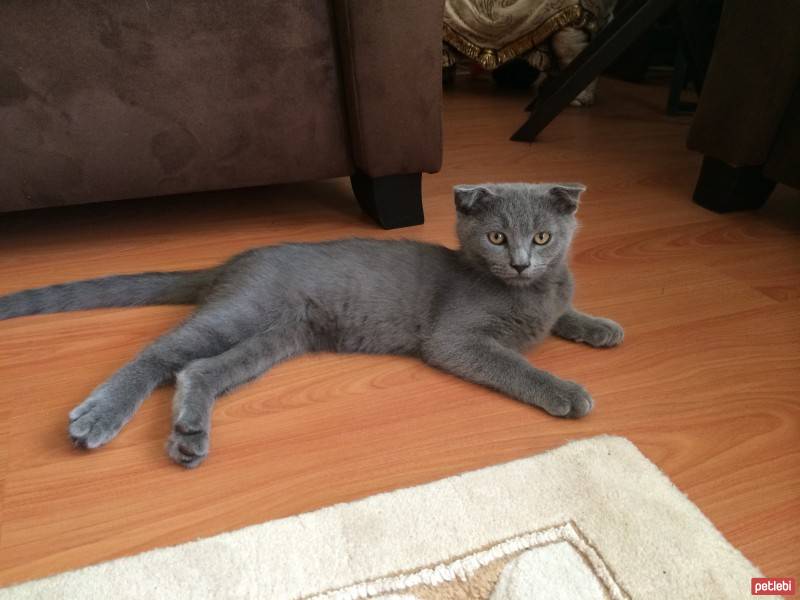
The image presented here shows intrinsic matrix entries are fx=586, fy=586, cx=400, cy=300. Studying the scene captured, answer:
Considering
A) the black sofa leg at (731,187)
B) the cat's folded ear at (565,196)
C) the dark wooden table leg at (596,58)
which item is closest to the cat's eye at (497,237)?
the cat's folded ear at (565,196)

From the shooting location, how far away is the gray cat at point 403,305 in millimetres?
1029

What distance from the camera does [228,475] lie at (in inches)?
34.1

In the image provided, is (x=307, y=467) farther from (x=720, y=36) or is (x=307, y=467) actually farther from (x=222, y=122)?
(x=720, y=36)

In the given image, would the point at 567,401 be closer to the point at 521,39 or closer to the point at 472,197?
the point at 472,197

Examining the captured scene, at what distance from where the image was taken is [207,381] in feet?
3.22

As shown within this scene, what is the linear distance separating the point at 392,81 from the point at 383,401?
87 cm

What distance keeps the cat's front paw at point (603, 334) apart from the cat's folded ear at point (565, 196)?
24 centimetres

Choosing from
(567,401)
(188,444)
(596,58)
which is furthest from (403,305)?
(596,58)

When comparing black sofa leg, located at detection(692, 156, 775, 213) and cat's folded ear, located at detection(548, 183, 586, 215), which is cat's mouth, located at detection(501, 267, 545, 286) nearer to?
cat's folded ear, located at detection(548, 183, 586, 215)

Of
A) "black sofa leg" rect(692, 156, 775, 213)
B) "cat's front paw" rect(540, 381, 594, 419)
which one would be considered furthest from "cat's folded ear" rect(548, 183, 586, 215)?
"black sofa leg" rect(692, 156, 775, 213)

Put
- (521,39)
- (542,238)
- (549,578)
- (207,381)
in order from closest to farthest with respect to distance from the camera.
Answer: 1. (549,578)
2. (207,381)
3. (542,238)
4. (521,39)

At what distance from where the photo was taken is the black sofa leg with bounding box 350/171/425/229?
1.65 m

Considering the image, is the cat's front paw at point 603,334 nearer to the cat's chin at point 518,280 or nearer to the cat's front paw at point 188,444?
the cat's chin at point 518,280

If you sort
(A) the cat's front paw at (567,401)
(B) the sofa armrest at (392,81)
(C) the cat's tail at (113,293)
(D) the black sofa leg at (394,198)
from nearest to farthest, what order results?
(A) the cat's front paw at (567,401) → (C) the cat's tail at (113,293) → (B) the sofa armrest at (392,81) → (D) the black sofa leg at (394,198)
